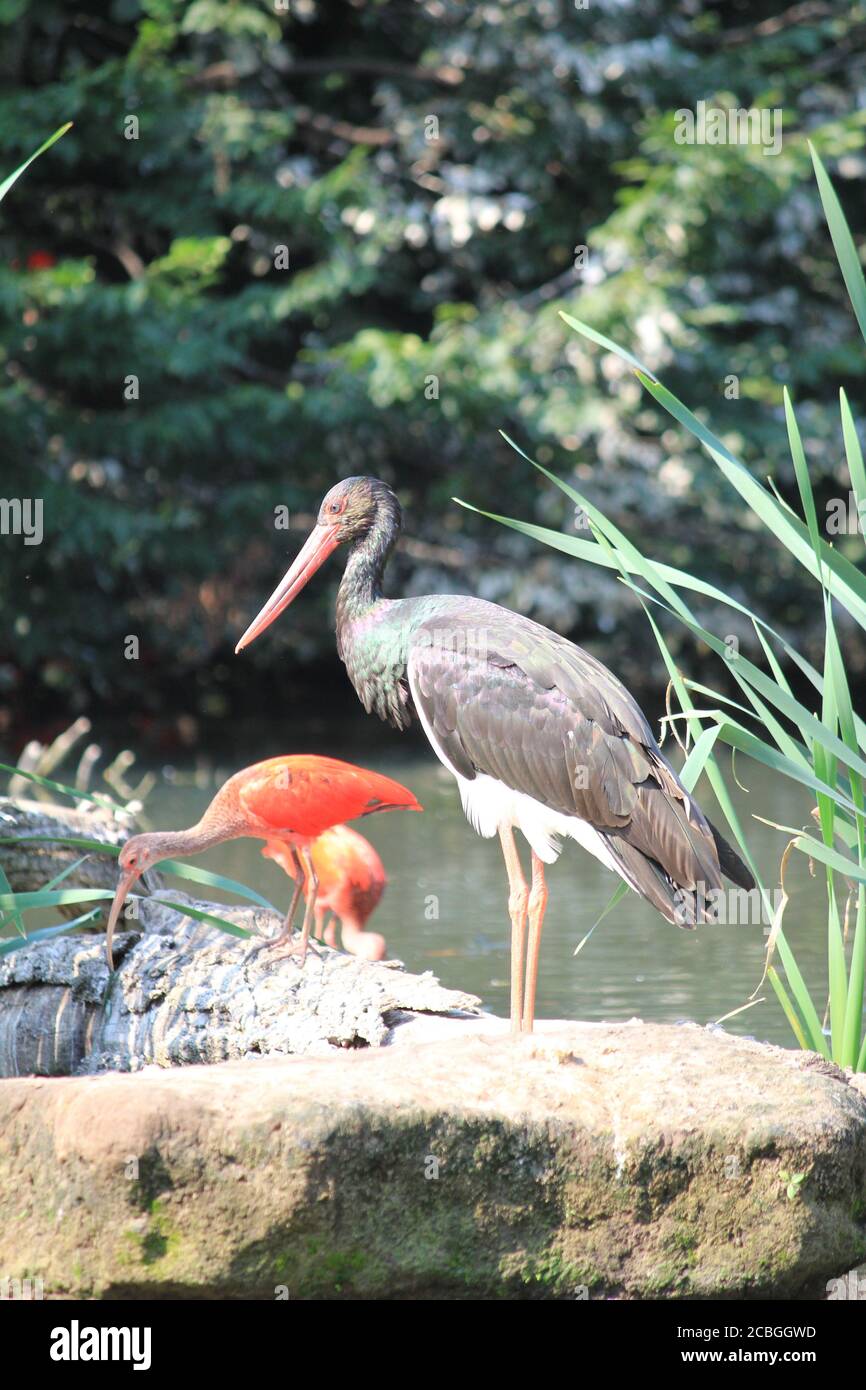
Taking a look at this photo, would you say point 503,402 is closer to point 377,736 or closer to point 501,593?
point 501,593

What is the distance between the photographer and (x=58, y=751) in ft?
27.7

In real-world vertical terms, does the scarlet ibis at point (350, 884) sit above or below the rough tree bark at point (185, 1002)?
above

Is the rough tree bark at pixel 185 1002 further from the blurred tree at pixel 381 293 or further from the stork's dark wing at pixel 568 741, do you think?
the blurred tree at pixel 381 293

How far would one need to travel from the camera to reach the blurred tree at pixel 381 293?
12.9 meters

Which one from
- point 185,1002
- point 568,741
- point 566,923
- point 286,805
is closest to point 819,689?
point 568,741

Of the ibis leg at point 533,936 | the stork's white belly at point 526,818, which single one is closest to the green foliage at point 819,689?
the stork's white belly at point 526,818

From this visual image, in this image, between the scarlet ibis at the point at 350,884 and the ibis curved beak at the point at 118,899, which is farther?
the scarlet ibis at the point at 350,884

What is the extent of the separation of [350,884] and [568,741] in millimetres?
2169

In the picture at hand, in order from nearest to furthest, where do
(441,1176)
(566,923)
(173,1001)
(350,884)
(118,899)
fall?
(441,1176)
(118,899)
(173,1001)
(350,884)
(566,923)

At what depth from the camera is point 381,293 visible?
15.6 m

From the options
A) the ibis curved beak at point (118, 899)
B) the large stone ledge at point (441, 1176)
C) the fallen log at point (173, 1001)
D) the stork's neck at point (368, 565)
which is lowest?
the large stone ledge at point (441, 1176)

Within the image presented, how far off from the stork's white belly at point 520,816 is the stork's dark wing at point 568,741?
32 millimetres

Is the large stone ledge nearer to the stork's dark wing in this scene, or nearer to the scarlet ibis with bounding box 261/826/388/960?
the stork's dark wing

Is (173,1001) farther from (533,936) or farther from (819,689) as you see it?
(819,689)
